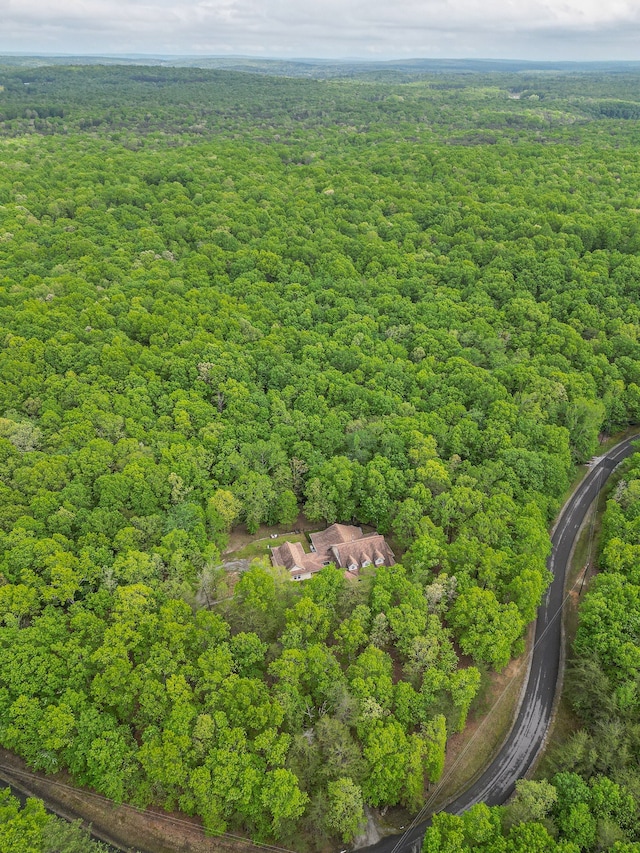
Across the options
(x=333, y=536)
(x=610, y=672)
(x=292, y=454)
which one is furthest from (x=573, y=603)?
(x=292, y=454)

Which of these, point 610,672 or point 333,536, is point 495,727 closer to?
point 610,672

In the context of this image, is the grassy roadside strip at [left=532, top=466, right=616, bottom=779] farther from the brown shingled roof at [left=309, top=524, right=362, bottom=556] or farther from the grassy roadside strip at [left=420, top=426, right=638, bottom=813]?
the brown shingled roof at [left=309, top=524, right=362, bottom=556]

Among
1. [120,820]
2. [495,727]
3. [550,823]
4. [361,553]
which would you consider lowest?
[120,820]

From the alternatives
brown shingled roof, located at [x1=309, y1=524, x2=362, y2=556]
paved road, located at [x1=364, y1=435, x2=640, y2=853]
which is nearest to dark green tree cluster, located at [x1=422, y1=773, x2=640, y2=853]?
paved road, located at [x1=364, y1=435, x2=640, y2=853]

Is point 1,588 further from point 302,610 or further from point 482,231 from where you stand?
point 482,231

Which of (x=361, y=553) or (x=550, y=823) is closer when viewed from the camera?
(x=550, y=823)

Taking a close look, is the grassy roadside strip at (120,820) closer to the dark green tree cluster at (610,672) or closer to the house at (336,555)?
the house at (336,555)
